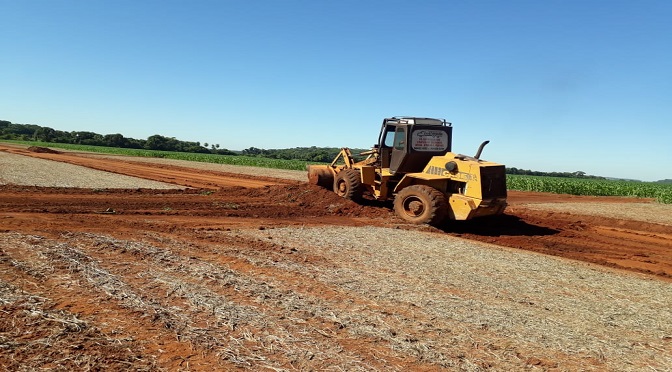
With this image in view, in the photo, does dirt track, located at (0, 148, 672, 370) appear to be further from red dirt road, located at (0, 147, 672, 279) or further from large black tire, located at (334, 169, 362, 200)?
large black tire, located at (334, 169, 362, 200)

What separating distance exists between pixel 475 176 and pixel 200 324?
9437mm

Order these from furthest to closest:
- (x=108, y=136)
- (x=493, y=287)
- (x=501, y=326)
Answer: (x=108, y=136), (x=493, y=287), (x=501, y=326)

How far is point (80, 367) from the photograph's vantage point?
3.65 m

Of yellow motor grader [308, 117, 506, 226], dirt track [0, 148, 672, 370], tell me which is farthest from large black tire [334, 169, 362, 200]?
dirt track [0, 148, 672, 370]

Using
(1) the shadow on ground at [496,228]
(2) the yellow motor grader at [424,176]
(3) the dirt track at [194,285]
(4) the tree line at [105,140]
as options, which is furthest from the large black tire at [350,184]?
(4) the tree line at [105,140]

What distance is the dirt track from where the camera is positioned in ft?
13.8

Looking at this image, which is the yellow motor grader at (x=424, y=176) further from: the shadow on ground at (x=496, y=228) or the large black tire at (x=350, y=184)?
the shadow on ground at (x=496, y=228)

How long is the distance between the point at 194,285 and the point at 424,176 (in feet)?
29.1

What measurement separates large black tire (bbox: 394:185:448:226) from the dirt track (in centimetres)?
34

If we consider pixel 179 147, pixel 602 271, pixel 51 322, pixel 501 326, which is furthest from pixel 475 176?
pixel 179 147

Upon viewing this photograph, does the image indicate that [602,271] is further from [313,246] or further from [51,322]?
[51,322]

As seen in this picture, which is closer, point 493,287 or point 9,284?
A: point 9,284

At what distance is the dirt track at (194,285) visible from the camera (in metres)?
4.20

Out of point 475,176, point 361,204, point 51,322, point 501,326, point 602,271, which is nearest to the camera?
point 51,322
